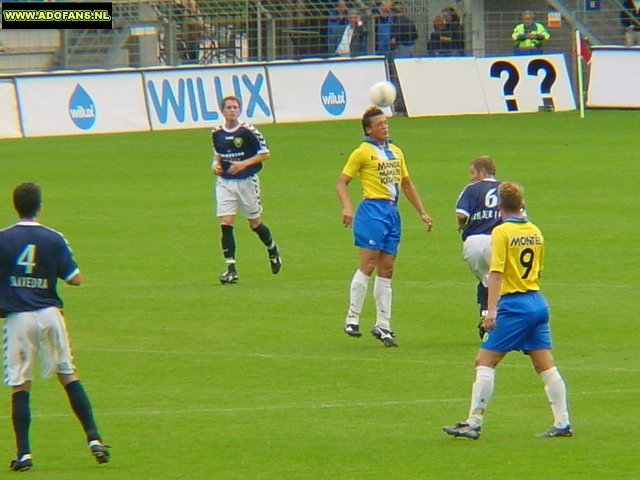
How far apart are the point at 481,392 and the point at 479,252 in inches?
131

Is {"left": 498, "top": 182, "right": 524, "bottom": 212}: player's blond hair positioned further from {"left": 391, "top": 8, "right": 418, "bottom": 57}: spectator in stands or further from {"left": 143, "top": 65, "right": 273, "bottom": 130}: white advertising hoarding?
{"left": 391, "top": 8, "right": 418, "bottom": 57}: spectator in stands

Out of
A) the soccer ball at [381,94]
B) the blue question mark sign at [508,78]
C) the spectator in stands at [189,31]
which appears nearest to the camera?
the soccer ball at [381,94]

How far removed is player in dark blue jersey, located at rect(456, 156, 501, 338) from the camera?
1290cm

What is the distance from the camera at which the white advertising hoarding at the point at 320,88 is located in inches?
1455

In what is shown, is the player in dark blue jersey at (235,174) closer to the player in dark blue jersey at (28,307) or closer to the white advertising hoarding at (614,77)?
the player in dark blue jersey at (28,307)

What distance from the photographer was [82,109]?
35094 mm

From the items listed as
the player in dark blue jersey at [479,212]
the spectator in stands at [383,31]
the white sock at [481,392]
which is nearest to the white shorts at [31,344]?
the white sock at [481,392]

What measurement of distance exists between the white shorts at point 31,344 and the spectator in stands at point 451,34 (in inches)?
1308

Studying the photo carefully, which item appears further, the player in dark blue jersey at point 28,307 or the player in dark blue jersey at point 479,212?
the player in dark blue jersey at point 479,212

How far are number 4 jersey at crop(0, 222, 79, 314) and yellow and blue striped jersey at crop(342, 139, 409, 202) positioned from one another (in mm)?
5018

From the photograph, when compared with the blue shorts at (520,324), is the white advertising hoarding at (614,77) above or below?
below

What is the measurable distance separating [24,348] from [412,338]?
5.56 m

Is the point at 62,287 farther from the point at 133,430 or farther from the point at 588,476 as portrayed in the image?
the point at 588,476

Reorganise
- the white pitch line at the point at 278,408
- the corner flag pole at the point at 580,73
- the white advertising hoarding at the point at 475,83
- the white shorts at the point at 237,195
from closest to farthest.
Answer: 1. the white pitch line at the point at 278,408
2. the white shorts at the point at 237,195
3. the corner flag pole at the point at 580,73
4. the white advertising hoarding at the point at 475,83
